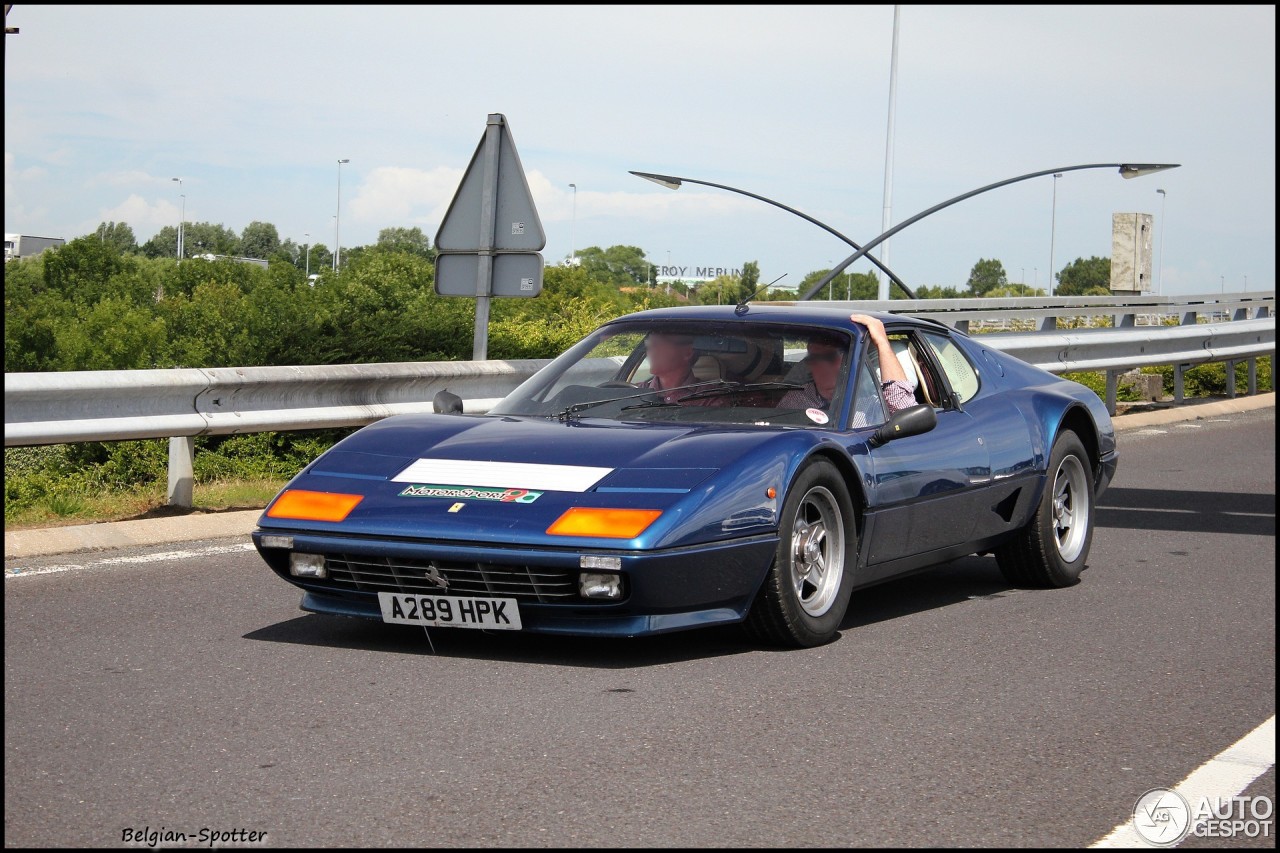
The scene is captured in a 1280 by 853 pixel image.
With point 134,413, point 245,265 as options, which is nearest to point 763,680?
point 134,413

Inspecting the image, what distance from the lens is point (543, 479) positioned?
5320 millimetres

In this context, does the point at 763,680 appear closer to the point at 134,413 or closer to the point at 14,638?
the point at 14,638

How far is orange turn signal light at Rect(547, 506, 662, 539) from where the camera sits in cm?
502

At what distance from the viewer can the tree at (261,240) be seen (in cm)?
15800

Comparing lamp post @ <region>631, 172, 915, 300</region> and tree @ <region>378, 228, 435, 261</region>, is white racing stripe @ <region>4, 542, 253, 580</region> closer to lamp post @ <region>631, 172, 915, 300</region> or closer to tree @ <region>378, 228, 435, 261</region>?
lamp post @ <region>631, 172, 915, 300</region>

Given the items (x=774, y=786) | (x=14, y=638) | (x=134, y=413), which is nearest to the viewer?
(x=774, y=786)

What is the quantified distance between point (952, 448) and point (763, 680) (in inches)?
72.2

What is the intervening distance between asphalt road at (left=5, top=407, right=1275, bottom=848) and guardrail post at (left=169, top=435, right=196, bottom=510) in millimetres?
1260

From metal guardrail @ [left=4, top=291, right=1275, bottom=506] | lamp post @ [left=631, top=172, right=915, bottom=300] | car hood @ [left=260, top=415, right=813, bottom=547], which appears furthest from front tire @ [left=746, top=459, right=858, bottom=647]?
lamp post @ [left=631, top=172, right=915, bottom=300]

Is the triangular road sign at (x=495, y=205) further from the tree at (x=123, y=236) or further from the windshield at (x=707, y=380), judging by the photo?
the tree at (x=123, y=236)

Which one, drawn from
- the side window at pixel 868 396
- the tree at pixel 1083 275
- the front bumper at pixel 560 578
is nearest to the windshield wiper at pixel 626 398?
the side window at pixel 868 396

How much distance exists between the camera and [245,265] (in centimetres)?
10375

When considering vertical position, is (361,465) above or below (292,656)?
above

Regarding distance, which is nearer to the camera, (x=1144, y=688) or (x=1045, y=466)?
(x=1144, y=688)
